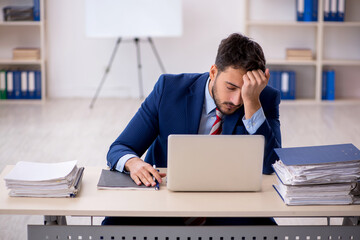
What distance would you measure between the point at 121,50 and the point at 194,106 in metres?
4.57

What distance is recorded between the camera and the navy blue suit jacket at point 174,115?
230 centimetres

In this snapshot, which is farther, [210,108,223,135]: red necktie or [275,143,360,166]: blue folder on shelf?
[210,108,223,135]: red necktie

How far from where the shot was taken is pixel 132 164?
6.95 ft

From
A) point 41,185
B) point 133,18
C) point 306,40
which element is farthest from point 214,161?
point 306,40

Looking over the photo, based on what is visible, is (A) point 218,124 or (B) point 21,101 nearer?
(A) point 218,124

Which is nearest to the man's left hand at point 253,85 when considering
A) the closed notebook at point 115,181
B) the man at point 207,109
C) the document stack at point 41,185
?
the man at point 207,109

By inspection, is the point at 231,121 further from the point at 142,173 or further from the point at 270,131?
the point at 142,173

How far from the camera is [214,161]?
6.19ft

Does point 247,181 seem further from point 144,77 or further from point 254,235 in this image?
point 144,77

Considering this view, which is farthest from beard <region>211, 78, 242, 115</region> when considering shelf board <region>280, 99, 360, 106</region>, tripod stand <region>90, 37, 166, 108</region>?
shelf board <region>280, 99, 360, 106</region>

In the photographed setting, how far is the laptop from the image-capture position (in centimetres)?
187

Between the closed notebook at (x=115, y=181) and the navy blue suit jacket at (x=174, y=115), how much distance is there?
149 millimetres

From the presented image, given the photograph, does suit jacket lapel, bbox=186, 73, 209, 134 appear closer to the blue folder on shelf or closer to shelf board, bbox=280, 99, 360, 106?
the blue folder on shelf

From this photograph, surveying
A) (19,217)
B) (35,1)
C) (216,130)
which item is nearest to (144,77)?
(35,1)
